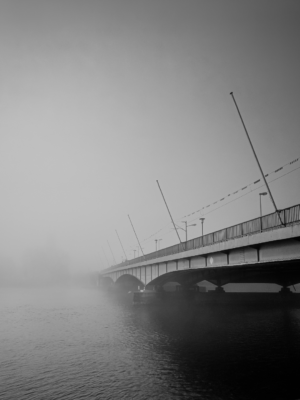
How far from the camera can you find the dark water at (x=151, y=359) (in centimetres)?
2298

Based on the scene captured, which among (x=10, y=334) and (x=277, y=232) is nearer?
(x=277, y=232)

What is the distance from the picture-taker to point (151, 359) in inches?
1227

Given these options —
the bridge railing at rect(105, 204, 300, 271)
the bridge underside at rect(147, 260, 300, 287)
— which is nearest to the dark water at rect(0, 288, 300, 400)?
the bridge underside at rect(147, 260, 300, 287)

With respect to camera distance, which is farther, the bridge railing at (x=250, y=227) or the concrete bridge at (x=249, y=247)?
the concrete bridge at (x=249, y=247)

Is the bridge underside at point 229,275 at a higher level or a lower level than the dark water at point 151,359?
higher

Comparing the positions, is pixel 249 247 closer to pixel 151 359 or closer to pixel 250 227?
pixel 250 227

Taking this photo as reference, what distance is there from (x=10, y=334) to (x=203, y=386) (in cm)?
3015

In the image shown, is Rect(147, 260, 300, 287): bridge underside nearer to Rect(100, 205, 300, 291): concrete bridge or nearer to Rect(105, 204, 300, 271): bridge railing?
Rect(100, 205, 300, 291): concrete bridge

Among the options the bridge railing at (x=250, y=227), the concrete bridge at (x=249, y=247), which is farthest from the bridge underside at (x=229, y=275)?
the bridge railing at (x=250, y=227)

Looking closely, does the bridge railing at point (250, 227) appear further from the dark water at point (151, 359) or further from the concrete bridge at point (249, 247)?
the dark water at point (151, 359)

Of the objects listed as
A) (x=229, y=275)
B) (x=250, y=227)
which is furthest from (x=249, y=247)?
(x=229, y=275)

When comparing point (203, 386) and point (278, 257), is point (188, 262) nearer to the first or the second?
point (278, 257)

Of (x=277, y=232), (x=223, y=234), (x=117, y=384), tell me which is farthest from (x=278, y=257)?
(x=117, y=384)

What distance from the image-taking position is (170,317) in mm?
58188
